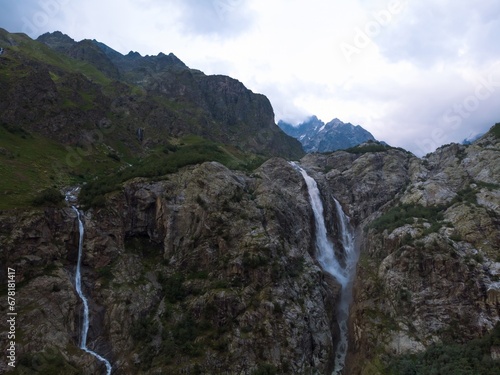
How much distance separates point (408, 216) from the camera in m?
65.9

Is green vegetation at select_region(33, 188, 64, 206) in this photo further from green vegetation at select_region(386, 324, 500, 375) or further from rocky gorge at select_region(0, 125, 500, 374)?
green vegetation at select_region(386, 324, 500, 375)

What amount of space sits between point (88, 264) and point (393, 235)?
46.8 m

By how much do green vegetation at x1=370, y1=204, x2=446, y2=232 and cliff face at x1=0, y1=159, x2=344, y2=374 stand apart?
1493cm

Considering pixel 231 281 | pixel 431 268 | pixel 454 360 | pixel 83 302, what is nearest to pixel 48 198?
pixel 83 302

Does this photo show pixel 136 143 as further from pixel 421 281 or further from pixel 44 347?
pixel 421 281

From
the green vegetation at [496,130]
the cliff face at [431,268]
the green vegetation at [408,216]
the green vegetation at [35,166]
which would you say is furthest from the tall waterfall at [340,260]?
the green vegetation at [35,166]

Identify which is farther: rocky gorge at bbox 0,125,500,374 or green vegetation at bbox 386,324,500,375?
rocky gorge at bbox 0,125,500,374

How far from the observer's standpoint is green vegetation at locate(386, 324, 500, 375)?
124ft

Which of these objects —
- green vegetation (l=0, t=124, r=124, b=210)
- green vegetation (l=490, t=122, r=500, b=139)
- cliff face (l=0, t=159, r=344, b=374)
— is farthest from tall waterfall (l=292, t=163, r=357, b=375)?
green vegetation (l=0, t=124, r=124, b=210)

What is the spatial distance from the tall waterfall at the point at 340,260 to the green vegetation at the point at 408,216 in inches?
329

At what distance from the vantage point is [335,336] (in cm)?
5134

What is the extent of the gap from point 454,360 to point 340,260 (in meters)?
30.5

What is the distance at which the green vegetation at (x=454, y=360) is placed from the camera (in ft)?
124

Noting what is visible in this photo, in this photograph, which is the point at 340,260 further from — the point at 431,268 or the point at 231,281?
the point at 231,281
